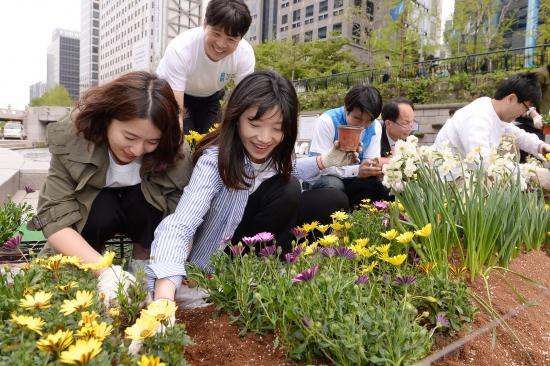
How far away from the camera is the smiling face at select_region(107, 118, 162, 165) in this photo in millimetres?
1606

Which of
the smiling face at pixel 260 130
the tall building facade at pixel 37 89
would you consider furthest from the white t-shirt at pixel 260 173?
the tall building facade at pixel 37 89

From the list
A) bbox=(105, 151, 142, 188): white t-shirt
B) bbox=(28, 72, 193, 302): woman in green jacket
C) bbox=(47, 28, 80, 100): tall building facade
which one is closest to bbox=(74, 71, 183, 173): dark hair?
bbox=(28, 72, 193, 302): woman in green jacket

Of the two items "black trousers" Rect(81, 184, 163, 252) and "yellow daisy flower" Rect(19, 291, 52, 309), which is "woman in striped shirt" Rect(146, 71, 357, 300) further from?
"yellow daisy flower" Rect(19, 291, 52, 309)

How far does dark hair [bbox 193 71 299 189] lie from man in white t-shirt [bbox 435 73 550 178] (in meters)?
1.46

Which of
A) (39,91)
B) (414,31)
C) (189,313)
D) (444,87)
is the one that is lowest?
(189,313)

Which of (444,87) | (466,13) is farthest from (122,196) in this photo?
(466,13)

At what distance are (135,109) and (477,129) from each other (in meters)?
2.20

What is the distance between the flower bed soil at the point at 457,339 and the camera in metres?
1.04

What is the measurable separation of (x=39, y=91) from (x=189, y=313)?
175673 millimetres

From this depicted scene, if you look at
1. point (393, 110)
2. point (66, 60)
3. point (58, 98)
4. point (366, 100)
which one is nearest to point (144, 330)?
point (366, 100)

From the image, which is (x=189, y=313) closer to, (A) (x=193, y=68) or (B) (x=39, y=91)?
(A) (x=193, y=68)

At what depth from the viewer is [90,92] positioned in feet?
5.74

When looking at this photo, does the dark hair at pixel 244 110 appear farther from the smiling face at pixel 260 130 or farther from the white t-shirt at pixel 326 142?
the white t-shirt at pixel 326 142

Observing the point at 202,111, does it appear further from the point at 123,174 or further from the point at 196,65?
the point at 123,174
